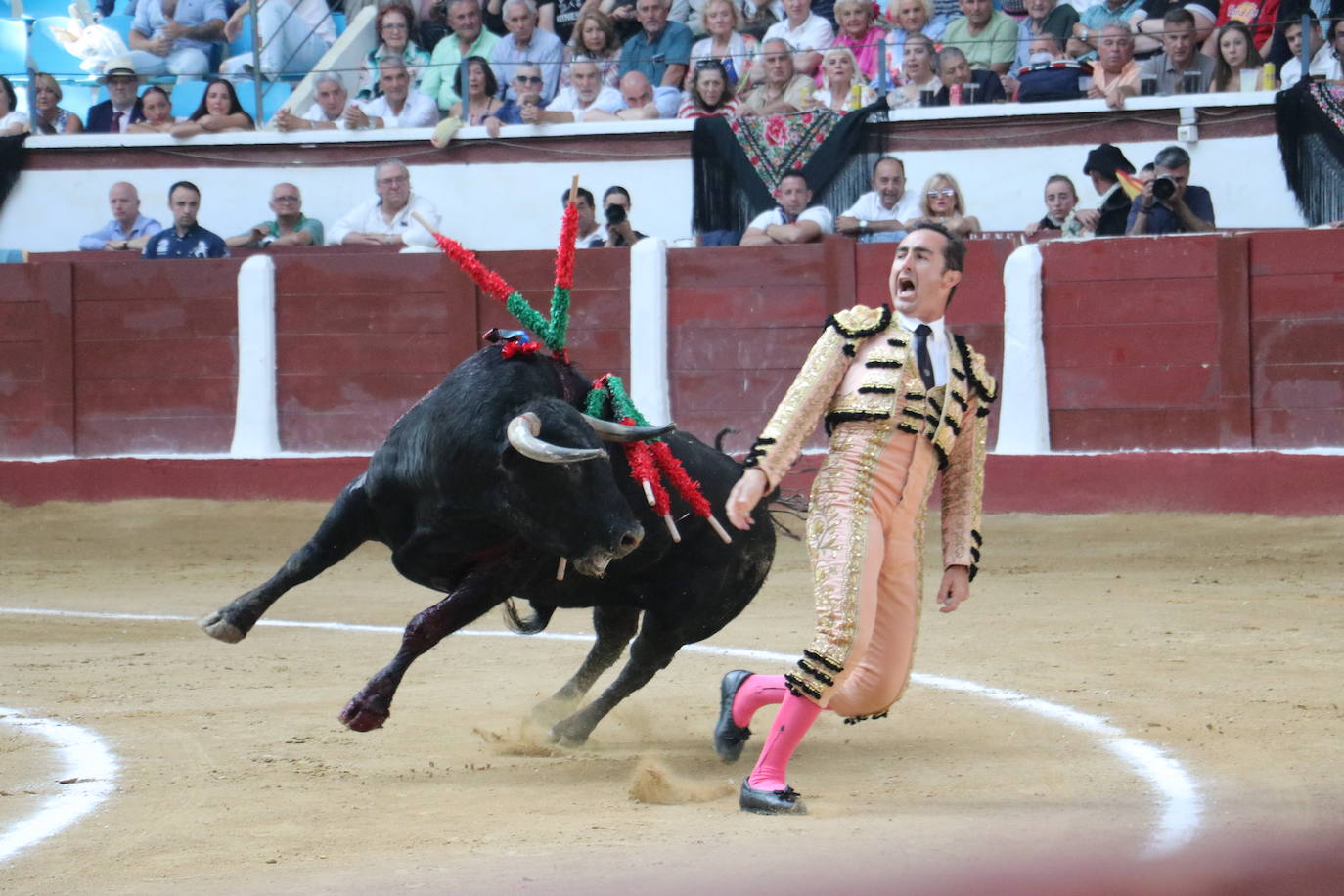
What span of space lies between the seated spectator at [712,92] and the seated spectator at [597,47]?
2.25ft

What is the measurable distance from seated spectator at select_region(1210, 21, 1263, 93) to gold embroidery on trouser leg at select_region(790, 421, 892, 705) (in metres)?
6.42

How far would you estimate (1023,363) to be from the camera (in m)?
9.05

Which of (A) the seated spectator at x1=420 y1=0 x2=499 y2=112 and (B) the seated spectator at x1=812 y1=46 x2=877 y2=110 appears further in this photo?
(A) the seated spectator at x1=420 y1=0 x2=499 y2=112

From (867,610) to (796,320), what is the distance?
6.21 m

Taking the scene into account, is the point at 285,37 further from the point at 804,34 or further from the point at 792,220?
the point at 792,220

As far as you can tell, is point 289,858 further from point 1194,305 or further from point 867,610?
point 1194,305

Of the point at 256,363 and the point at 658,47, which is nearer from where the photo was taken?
the point at 256,363

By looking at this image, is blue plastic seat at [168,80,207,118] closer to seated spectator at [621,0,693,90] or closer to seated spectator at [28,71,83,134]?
seated spectator at [28,71,83,134]

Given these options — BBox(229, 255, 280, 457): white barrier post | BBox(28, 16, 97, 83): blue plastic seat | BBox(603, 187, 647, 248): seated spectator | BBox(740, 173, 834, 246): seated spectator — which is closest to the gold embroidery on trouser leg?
BBox(740, 173, 834, 246): seated spectator

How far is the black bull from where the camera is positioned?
3.90 metres

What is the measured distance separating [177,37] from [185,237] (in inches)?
78.3

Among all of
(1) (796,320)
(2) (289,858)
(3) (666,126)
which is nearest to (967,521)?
(2) (289,858)

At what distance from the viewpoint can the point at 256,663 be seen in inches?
221

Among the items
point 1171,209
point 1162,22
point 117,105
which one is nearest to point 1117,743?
point 1171,209
